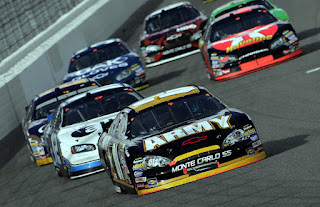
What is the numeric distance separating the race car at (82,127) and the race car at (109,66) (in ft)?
21.5

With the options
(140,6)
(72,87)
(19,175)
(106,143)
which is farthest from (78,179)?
(140,6)

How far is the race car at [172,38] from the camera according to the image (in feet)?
80.3

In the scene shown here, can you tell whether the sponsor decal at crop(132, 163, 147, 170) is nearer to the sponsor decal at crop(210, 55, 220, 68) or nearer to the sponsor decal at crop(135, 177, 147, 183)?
the sponsor decal at crop(135, 177, 147, 183)

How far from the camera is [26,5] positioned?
26.9 metres

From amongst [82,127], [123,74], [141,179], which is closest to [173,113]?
[141,179]

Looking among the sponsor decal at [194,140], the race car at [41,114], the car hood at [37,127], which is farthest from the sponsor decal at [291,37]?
the sponsor decal at [194,140]

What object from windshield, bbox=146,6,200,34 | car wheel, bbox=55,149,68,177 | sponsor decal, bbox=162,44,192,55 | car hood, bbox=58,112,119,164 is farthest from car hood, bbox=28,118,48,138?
windshield, bbox=146,6,200,34

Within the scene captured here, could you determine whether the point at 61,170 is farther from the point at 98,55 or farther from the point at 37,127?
the point at 98,55

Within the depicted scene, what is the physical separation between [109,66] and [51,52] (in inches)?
228

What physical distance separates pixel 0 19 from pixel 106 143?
1474cm

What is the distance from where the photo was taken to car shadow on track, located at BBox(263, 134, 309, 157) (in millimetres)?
9945

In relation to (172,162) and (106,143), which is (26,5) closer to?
(106,143)

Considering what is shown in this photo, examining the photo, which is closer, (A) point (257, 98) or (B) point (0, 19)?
(A) point (257, 98)

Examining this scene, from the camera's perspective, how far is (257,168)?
9133 millimetres
